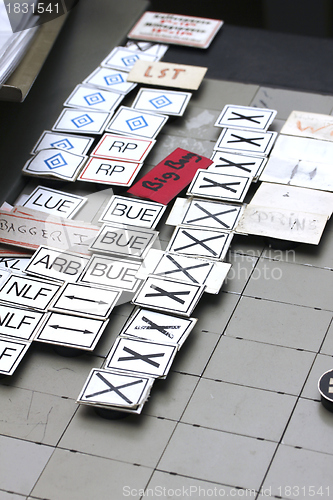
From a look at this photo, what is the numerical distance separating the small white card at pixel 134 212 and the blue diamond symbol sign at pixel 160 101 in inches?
35.9

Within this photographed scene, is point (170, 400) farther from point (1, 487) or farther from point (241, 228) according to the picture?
point (241, 228)

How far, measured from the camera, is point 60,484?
2.60 metres

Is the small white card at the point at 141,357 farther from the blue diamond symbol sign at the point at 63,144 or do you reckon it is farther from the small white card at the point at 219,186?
the blue diamond symbol sign at the point at 63,144

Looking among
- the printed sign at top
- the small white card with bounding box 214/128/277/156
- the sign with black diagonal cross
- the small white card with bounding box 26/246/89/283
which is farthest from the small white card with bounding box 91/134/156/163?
the sign with black diagonal cross

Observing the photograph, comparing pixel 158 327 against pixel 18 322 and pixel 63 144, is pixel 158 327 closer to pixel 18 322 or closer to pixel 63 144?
pixel 18 322

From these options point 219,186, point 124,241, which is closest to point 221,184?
point 219,186

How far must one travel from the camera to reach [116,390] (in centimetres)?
278

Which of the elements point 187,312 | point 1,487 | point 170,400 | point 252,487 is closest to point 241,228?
point 187,312

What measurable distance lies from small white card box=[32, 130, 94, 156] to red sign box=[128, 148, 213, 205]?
19.8 inches

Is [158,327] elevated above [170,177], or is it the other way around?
[170,177]

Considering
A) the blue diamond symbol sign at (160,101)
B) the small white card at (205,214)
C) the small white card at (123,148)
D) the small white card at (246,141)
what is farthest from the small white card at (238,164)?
the blue diamond symbol sign at (160,101)

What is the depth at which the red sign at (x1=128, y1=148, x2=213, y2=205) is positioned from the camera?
3727 mm

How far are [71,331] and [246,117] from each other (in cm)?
190

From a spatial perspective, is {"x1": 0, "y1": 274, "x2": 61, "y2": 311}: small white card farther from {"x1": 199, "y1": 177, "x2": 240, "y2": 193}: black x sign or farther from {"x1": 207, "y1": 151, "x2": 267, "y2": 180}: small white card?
{"x1": 207, "y1": 151, "x2": 267, "y2": 180}: small white card
